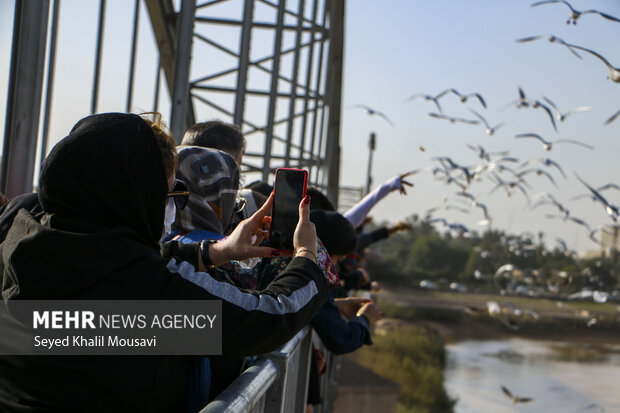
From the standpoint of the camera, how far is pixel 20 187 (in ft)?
12.2

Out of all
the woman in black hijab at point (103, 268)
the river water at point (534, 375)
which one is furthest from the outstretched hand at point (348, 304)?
the river water at point (534, 375)

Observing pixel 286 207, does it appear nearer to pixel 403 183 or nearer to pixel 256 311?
pixel 256 311

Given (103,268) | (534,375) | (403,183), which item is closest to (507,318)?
(534,375)

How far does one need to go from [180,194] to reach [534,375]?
173 ft

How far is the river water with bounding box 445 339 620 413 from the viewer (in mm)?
43688

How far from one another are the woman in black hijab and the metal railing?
9 cm

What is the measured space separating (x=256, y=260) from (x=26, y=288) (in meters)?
0.96

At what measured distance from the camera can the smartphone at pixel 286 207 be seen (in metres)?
2.06

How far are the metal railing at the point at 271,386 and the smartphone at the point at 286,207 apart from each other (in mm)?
292

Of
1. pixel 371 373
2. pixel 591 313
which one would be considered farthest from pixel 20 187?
pixel 591 313

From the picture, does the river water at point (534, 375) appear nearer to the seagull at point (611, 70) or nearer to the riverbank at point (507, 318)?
the riverbank at point (507, 318)

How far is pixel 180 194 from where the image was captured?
2158 mm

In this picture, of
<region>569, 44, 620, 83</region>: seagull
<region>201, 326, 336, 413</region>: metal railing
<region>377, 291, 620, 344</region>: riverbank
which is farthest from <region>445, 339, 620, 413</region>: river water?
<region>201, 326, 336, 413</region>: metal railing

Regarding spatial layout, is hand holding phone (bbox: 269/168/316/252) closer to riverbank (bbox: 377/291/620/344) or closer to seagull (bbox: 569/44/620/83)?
seagull (bbox: 569/44/620/83)
